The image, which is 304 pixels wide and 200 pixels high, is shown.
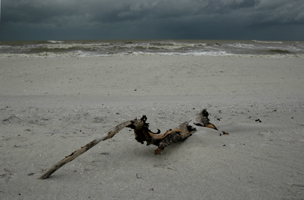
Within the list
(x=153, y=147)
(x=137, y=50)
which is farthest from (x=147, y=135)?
(x=137, y=50)

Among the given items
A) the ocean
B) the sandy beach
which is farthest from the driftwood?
the ocean

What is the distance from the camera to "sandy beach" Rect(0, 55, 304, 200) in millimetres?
2207

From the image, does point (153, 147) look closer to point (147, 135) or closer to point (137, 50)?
point (147, 135)

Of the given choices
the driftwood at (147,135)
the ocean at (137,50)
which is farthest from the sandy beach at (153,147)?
the ocean at (137,50)

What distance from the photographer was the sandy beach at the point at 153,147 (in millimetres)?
2207

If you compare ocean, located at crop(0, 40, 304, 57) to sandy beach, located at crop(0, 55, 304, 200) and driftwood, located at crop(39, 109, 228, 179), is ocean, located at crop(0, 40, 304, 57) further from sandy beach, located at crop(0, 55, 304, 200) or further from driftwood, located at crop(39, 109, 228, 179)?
driftwood, located at crop(39, 109, 228, 179)

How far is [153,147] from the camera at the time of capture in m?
3.21

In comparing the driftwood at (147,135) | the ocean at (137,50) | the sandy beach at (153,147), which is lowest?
the sandy beach at (153,147)

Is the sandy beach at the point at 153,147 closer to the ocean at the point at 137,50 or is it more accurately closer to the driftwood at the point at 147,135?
the driftwood at the point at 147,135

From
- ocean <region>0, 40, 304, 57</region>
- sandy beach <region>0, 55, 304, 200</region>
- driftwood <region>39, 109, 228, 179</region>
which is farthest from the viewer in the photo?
ocean <region>0, 40, 304, 57</region>

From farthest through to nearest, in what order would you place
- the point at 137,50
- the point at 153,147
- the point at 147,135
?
the point at 137,50 < the point at 153,147 < the point at 147,135

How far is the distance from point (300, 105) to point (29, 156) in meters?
5.94

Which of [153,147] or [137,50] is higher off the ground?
[137,50]

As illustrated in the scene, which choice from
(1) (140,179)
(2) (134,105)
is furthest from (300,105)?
(1) (140,179)
